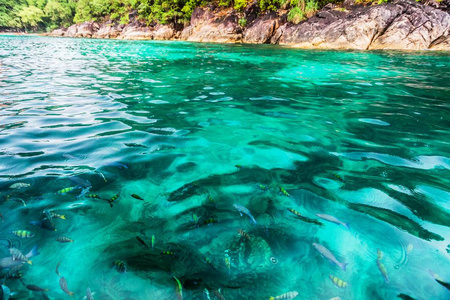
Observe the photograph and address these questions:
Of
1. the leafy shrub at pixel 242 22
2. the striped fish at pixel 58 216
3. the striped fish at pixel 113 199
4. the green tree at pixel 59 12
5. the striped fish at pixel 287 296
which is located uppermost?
the green tree at pixel 59 12

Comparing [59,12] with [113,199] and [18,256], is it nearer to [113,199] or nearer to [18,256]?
[113,199]

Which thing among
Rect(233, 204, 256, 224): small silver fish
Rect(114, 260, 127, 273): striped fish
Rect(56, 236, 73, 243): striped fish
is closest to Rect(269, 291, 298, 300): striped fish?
Rect(233, 204, 256, 224): small silver fish

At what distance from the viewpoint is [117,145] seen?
3410 millimetres

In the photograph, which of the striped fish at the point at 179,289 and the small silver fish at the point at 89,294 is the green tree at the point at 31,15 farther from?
the striped fish at the point at 179,289

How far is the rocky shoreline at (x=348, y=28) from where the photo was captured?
17.5 meters

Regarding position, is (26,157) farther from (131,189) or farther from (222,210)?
(222,210)

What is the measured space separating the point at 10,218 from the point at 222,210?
76.2 inches

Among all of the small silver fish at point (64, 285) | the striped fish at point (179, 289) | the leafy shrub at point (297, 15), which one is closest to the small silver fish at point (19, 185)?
Answer: the small silver fish at point (64, 285)

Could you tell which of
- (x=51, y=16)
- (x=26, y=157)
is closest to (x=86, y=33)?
(x=51, y=16)

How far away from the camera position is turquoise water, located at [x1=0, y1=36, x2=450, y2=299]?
1615mm

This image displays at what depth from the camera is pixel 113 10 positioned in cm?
5231

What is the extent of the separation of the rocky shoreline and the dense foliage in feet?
4.83

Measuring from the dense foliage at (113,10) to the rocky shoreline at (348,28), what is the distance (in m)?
1.47

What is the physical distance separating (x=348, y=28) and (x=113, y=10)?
178 ft
